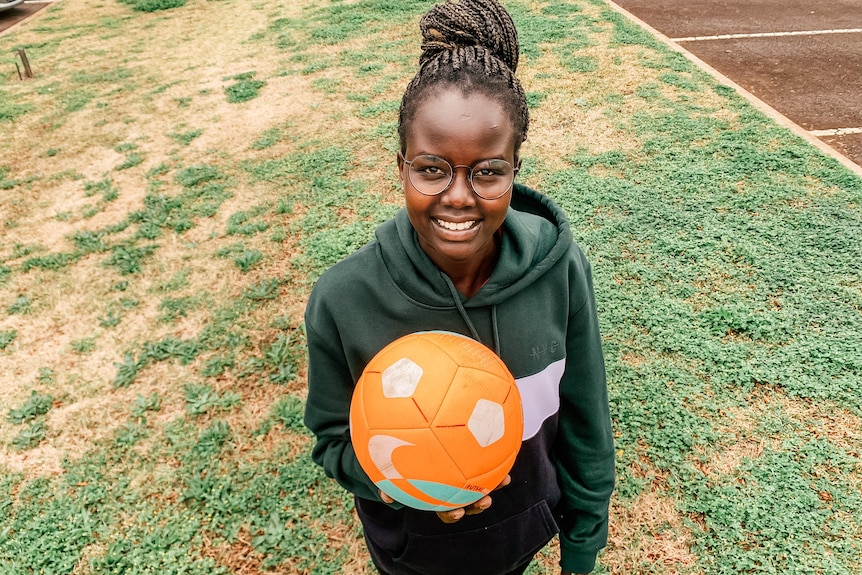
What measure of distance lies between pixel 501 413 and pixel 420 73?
90 centimetres

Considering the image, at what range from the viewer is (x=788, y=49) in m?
7.96

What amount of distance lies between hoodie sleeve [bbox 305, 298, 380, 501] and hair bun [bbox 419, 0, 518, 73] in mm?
766

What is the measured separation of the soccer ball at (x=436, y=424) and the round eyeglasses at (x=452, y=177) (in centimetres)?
37

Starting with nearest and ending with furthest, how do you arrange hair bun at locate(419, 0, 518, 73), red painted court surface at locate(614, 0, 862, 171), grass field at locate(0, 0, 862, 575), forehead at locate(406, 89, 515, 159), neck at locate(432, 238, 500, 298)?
1. forehead at locate(406, 89, 515, 159)
2. hair bun at locate(419, 0, 518, 73)
3. neck at locate(432, 238, 500, 298)
4. grass field at locate(0, 0, 862, 575)
5. red painted court surface at locate(614, 0, 862, 171)

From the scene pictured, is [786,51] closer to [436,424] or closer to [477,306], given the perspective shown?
[477,306]

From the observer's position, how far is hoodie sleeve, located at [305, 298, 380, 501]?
1.56m

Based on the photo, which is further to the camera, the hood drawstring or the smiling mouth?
the hood drawstring

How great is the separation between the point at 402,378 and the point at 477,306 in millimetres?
302

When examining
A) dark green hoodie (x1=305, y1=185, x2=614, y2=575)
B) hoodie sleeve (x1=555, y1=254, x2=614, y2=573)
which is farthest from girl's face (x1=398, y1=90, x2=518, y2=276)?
hoodie sleeve (x1=555, y1=254, x2=614, y2=573)

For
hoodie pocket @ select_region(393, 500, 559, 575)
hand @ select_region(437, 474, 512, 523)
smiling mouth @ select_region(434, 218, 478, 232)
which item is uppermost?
smiling mouth @ select_region(434, 218, 478, 232)

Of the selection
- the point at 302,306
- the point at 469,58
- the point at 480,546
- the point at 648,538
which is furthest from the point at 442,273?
the point at 302,306

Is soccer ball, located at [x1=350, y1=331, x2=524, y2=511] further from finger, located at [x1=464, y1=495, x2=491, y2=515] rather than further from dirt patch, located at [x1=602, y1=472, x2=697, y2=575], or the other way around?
dirt patch, located at [x1=602, y1=472, x2=697, y2=575]

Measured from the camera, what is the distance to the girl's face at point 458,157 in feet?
4.48

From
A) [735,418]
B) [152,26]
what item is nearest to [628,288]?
[735,418]
